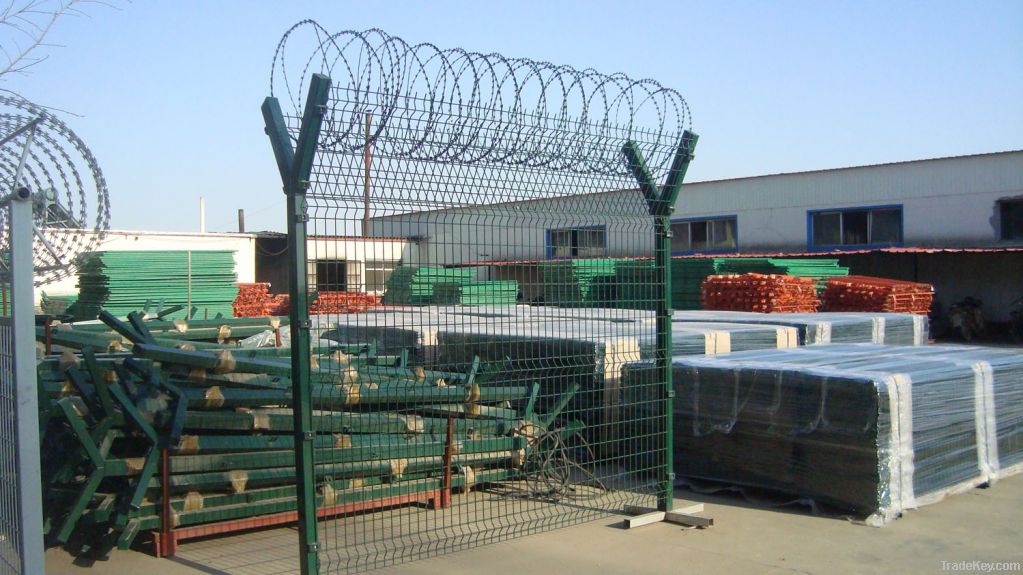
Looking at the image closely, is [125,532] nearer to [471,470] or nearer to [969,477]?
[471,470]

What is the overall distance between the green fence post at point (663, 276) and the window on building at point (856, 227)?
22.3m

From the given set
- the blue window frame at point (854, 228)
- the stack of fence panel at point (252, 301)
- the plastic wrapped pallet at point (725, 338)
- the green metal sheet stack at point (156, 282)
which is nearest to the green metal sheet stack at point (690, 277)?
the blue window frame at point (854, 228)

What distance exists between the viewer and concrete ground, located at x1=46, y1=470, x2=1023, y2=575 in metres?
5.42

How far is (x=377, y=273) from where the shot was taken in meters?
5.07

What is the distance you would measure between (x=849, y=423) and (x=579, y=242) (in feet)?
8.20

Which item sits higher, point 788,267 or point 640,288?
point 788,267

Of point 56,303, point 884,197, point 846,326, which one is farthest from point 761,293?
point 56,303

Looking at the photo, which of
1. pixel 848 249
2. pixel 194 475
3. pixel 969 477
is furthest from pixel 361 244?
pixel 848 249

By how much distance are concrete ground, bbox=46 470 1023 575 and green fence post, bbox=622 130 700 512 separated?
16.2 inches

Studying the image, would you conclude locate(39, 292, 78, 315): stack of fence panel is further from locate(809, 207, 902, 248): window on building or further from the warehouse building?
locate(809, 207, 902, 248): window on building

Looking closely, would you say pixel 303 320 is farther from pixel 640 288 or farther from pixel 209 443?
pixel 640 288

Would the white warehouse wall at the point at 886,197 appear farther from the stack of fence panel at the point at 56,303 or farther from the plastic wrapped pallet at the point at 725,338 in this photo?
the stack of fence panel at the point at 56,303

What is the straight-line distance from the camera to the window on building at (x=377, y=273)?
5004 millimetres

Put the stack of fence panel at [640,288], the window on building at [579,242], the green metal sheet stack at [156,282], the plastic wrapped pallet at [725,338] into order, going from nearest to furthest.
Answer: the window on building at [579,242] < the stack of fence panel at [640,288] < the plastic wrapped pallet at [725,338] < the green metal sheet stack at [156,282]
